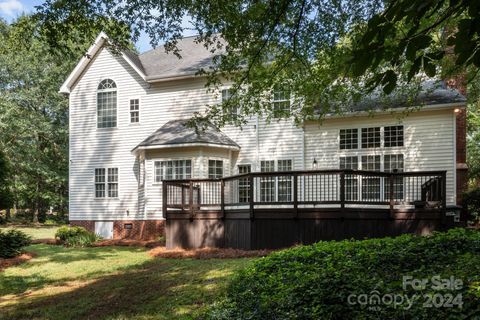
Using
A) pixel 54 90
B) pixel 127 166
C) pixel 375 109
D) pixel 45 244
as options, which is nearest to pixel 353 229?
pixel 375 109

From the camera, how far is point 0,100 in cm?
2647

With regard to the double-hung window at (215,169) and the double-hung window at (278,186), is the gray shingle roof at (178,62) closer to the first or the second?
the double-hung window at (215,169)

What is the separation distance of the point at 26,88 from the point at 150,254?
22.2 m

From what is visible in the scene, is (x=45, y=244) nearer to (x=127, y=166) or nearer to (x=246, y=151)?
(x=127, y=166)

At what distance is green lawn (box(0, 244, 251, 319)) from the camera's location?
6656 millimetres

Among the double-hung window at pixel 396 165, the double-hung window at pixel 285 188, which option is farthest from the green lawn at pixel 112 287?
the double-hung window at pixel 396 165

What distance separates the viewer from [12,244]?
42.0 ft

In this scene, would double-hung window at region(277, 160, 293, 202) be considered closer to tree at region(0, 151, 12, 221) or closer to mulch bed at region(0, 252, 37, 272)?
mulch bed at region(0, 252, 37, 272)

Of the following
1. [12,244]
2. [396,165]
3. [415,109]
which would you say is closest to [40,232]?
[12,244]

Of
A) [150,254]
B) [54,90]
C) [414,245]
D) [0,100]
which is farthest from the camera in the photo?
[54,90]

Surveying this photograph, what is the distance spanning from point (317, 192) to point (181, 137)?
5.80 m

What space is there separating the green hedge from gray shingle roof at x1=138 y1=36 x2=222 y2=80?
12301mm

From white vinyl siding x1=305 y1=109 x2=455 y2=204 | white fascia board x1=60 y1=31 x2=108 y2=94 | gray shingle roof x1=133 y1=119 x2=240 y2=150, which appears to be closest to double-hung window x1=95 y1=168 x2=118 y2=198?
gray shingle roof x1=133 y1=119 x2=240 y2=150

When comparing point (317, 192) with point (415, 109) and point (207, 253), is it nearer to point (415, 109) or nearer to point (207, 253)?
point (415, 109)
